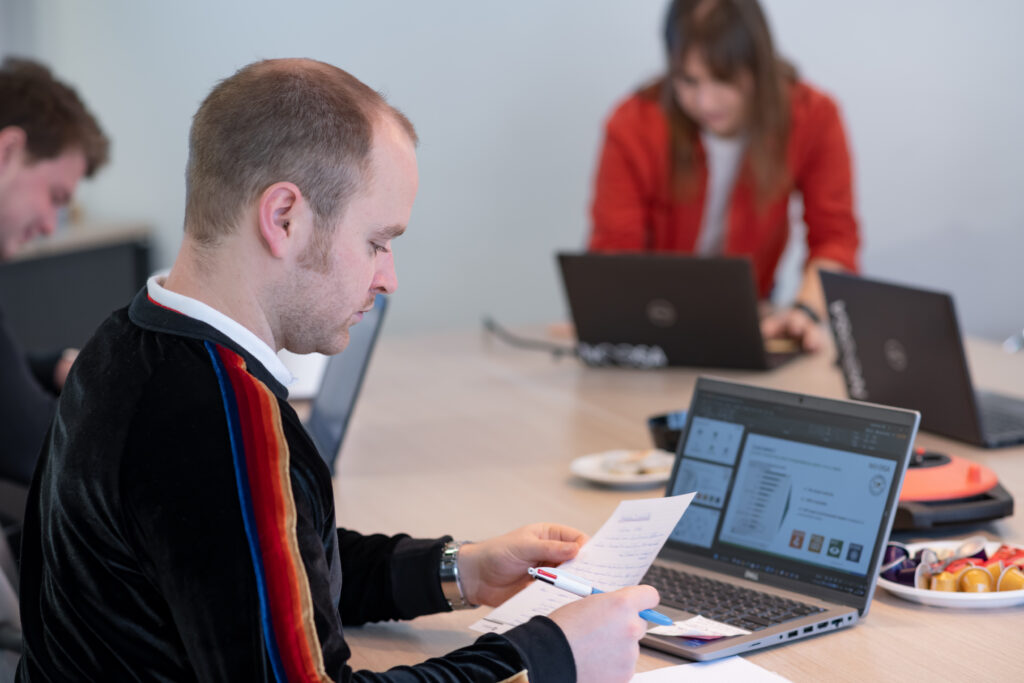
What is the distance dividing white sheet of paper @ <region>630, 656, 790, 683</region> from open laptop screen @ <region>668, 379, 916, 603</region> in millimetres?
188

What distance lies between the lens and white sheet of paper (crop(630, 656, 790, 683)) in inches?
43.3

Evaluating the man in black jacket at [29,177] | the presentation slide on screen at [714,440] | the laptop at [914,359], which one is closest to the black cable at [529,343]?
the laptop at [914,359]

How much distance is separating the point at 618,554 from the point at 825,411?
0.33 meters

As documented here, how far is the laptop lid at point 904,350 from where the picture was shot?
181 centimetres

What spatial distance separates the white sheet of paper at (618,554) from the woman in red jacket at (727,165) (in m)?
1.64

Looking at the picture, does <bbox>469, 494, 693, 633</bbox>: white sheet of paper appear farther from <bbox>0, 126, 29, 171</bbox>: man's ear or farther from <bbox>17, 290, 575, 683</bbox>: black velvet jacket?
<bbox>0, 126, 29, 171</bbox>: man's ear

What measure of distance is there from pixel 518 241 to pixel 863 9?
1.40 meters

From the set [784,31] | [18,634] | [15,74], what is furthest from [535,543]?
[784,31]

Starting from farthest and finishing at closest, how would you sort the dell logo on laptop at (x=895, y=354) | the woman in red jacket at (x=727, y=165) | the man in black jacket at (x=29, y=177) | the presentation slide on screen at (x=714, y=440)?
1. the woman in red jacket at (x=727, y=165)
2. the man in black jacket at (x=29, y=177)
3. the dell logo on laptop at (x=895, y=354)
4. the presentation slide on screen at (x=714, y=440)

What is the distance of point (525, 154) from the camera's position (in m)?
4.00

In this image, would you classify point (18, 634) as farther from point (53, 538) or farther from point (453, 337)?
point (453, 337)

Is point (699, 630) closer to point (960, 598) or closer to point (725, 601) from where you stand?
point (725, 601)

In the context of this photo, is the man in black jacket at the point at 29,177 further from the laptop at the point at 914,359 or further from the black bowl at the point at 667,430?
the laptop at the point at 914,359

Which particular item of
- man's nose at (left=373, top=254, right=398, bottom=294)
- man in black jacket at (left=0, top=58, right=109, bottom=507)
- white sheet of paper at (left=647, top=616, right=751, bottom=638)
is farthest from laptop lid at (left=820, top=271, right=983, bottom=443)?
man in black jacket at (left=0, top=58, right=109, bottom=507)
